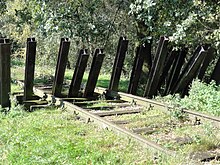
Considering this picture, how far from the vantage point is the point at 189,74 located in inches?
366

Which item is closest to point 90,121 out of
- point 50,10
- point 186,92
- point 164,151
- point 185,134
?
point 185,134

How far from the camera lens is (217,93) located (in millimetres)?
7703

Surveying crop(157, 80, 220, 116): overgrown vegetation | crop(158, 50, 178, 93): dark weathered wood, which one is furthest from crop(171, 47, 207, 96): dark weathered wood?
crop(157, 80, 220, 116): overgrown vegetation

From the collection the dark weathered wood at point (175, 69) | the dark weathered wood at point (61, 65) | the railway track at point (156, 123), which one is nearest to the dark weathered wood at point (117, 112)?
the railway track at point (156, 123)

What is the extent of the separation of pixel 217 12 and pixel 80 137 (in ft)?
17.9

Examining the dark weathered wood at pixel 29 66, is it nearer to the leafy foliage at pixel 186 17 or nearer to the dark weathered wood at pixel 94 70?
the dark weathered wood at pixel 94 70

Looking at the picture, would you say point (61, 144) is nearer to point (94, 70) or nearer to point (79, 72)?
point (79, 72)

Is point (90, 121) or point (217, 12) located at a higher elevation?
point (217, 12)

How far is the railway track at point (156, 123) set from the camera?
4941mm

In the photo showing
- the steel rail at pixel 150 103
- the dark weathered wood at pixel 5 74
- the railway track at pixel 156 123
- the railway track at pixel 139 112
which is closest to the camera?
the railway track at pixel 156 123

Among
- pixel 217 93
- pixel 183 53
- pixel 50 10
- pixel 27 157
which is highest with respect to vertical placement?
pixel 50 10

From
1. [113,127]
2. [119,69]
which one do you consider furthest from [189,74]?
[113,127]

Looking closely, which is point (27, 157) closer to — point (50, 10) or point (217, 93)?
point (217, 93)

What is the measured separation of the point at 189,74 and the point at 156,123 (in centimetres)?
320
